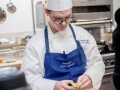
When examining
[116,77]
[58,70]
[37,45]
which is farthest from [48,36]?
[116,77]

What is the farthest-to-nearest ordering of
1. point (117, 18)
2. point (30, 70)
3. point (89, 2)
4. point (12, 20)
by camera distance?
point (12, 20) < point (89, 2) < point (117, 18) < point (30, 70)

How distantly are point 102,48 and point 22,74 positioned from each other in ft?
6.66

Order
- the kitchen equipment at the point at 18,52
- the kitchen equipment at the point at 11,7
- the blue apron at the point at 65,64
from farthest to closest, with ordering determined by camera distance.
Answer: the kitchen equipment at the point at 11,7 → the kitchen equipment at the point at 18,52 → the blue apron at the point at 65,64

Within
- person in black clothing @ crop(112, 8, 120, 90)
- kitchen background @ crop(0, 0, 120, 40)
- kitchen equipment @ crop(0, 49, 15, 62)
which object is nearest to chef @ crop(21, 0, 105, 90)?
person in black clothing @ crop(112, 8, 120, 90)

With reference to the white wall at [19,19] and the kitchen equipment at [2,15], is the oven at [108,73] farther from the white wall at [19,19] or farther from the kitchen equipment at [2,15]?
the kitchen equipment at [2,15]

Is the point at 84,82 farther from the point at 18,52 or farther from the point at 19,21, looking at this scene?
the point at 19,21

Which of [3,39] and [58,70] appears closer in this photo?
[58,70]

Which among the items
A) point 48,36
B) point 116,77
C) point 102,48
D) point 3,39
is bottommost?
point 116,77

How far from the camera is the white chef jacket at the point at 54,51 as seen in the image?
0.95m

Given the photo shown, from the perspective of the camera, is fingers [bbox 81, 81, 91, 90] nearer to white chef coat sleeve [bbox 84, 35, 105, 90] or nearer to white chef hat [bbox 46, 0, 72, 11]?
white chef coat sleeve [bbox 84, 35, 105, 90]

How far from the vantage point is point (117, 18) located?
5.38 ft

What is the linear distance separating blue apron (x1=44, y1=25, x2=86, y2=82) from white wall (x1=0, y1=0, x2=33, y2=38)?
1.49 metres

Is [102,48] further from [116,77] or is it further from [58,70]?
[58,70]

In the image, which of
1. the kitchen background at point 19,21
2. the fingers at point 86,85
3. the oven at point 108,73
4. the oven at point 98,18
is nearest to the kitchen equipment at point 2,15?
the kitchen background at point 19,21
